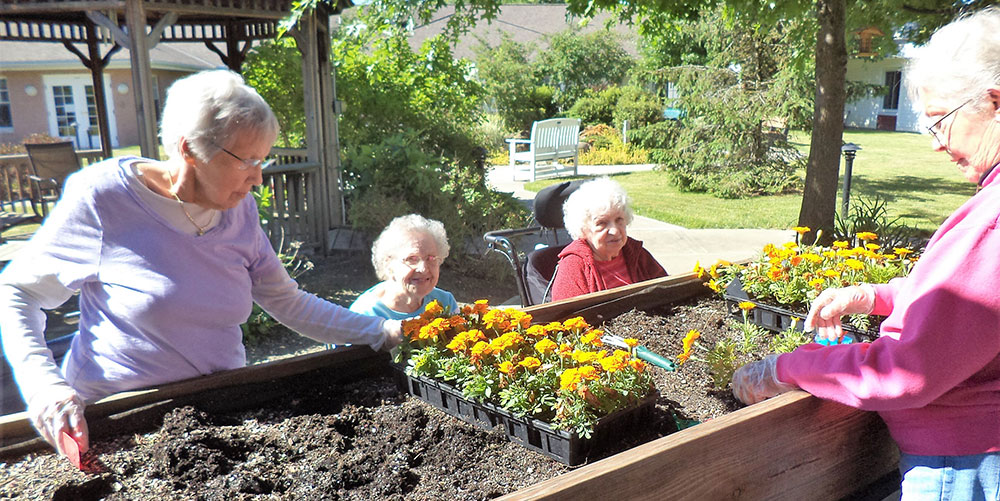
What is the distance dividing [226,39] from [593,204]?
8.06m

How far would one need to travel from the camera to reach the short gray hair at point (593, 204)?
341cm

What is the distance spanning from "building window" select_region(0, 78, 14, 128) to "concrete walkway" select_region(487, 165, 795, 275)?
1251 inches

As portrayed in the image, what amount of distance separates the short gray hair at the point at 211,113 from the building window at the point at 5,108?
36.4m

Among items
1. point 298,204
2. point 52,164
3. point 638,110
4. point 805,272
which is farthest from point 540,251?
point 638,110

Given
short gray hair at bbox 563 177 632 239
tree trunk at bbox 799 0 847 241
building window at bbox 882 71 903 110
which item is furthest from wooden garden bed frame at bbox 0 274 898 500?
building window at bbox 882 71 903 110

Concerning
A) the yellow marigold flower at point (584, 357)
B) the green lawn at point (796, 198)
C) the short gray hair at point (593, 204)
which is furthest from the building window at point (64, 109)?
the yellow marigold flower at point (584, 357)

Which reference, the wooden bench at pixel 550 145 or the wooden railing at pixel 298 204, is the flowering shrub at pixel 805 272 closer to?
the wooden railing at pixel 298 204

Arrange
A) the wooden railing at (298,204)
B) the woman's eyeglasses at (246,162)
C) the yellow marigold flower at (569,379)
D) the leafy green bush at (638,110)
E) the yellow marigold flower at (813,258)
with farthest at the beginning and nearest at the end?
1. the leafy green bush at (638,110)
2. the wooden railing at (298,204)
3. the yellow marigold flower at (813,258)
4. the woman's eyeglasses at (246,162)
5. the yellow marigold flower at (569,379)

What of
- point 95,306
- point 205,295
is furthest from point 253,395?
point 95,306

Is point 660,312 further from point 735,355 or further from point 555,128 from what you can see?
point 555,128

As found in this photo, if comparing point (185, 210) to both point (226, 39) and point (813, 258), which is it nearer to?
point (813, 258)

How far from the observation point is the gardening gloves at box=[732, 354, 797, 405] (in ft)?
5.80

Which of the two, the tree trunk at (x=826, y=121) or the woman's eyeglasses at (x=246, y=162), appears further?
the tree trunk at (x=826, y=121)

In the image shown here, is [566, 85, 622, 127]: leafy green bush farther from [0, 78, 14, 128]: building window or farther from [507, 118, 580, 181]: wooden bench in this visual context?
[0, 78, 14, 128]: building window
